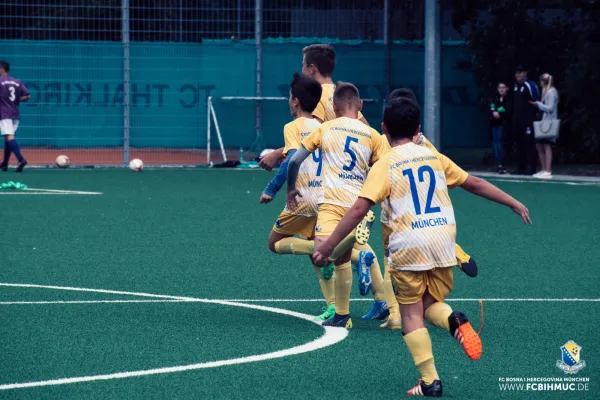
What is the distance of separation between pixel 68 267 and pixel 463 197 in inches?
357

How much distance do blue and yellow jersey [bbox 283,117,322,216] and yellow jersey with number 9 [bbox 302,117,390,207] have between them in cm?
47

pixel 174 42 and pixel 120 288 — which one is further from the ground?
pixel 174 42

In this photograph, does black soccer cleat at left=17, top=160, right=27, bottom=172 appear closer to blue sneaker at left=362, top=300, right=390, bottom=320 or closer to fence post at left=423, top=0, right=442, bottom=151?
fence post at left=423, top=0, right=442, bottom=151

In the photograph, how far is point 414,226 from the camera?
20.2 feet

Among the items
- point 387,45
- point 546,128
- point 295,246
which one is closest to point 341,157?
point 295,246

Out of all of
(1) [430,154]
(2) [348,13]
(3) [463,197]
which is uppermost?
(2) [348,13]

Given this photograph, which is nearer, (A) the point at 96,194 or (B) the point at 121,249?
(B) the point at 121,249

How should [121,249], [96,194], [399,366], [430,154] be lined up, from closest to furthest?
[430,154] → [399,366] → [121,249] → [96,194]

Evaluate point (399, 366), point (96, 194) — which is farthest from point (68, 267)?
point (96, 194)

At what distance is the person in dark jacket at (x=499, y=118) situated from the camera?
22.9 metres

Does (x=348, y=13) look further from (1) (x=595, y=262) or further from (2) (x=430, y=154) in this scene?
(2) (x=430, y=154)

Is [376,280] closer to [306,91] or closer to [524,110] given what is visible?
[306,91]

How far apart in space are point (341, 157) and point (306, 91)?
0.74 m

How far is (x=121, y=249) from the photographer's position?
12.1 meters
